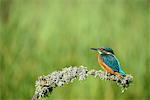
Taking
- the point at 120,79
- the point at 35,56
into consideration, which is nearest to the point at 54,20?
the point at 35,56

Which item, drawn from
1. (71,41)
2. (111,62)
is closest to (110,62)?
(111,62)

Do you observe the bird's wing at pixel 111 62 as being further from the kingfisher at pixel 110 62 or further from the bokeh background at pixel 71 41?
the bokeh background at pixel 71 41

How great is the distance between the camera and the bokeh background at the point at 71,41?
186 centimetres

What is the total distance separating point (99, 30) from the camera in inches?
74.9

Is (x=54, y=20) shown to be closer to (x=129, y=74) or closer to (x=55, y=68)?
(x=55, y=68)

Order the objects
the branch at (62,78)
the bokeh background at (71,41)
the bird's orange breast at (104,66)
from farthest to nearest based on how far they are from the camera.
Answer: the bokeh background at (71,41), the bird's orange breast at (104,66), the branch at (62,78)

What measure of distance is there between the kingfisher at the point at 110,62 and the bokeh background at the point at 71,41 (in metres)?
0.10

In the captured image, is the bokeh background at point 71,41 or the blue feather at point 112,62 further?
the bokeh background at point 71,41

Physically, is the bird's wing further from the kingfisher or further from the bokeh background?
the bokeh background

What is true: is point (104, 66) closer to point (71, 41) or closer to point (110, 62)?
point (110, 62)

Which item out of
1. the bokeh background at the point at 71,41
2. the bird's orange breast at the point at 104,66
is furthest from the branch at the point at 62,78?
the bokeh background at the point at 71,41

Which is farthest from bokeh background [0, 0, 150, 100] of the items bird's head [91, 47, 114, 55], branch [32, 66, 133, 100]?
branch [32, 66, 133, 100]

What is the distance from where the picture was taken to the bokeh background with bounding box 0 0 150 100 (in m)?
1.86

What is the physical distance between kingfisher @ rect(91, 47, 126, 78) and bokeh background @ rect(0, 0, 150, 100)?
0.10m
